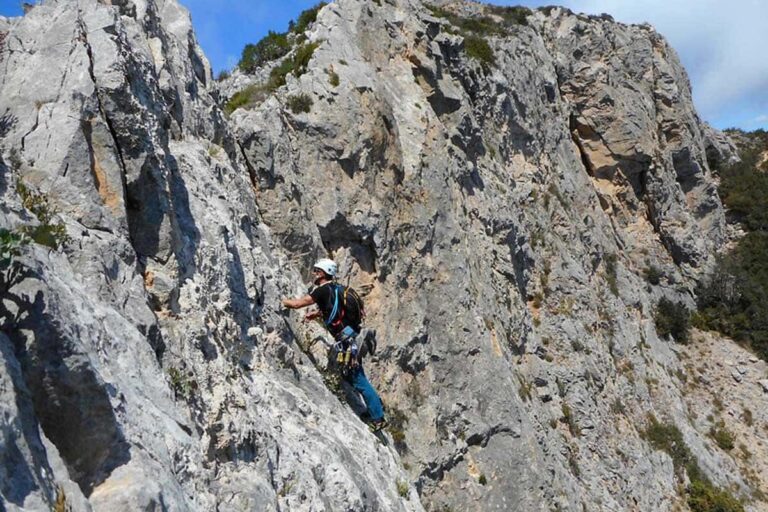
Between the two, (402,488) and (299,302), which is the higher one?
(299,302)

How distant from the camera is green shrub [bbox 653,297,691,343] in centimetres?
2875

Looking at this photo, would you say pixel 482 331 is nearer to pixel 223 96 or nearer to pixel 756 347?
pixel 223 96

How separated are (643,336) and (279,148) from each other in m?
19.0

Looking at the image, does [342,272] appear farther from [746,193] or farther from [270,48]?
[746,193]

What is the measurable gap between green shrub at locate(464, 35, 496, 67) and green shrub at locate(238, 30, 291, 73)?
919 cm

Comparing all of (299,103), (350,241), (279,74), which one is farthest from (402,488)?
(279,74)

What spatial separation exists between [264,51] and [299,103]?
3243 millimetres

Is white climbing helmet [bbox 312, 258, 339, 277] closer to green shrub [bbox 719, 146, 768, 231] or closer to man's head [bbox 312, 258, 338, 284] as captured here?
man's head [bbox 312, 258, 338, 284]

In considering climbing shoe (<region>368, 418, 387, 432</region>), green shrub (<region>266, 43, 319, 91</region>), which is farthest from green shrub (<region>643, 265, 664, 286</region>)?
climbing shoe (<region>368, 418, 387, 432</region>)

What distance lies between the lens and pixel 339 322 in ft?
33.6

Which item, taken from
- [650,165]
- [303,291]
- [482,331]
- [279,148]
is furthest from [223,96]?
[650,165]

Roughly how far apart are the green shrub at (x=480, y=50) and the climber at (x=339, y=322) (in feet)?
52.4

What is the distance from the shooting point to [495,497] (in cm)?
1378

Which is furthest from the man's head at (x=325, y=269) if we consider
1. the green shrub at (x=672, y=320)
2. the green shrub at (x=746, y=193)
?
the green shrub at (x=746, y=193)
